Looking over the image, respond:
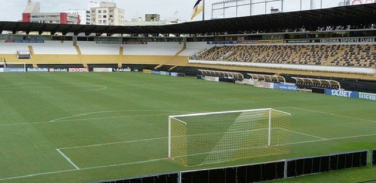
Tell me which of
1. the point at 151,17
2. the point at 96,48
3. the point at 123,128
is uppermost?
the point at 151,17

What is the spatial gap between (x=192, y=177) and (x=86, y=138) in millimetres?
8909

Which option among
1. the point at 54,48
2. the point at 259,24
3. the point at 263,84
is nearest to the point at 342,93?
the point at 263,84

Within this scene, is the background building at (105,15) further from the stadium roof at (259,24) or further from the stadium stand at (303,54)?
the stadium stand at (303,54)

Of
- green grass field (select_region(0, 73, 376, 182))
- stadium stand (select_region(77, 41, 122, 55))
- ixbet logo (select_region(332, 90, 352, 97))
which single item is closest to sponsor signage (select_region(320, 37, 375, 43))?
ixbet logo (select_region(332, 90, 352, 97))

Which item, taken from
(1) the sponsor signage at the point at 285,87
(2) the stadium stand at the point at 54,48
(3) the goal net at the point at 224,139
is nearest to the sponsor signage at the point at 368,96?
(1) the sponsor signage at the point at 285,87

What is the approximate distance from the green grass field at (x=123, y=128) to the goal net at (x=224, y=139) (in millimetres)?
619

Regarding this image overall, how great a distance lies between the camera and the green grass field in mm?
Result: 15289

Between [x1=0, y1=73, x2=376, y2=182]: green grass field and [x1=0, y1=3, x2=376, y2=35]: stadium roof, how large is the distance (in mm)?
11930

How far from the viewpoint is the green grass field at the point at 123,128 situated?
50.2 feet

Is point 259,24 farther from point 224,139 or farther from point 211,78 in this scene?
point 224,139

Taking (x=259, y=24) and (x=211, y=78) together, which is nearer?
(x=211, y=78)

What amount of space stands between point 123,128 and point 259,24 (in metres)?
43.4

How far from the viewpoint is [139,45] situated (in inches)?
3460

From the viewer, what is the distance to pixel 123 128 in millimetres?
22703
